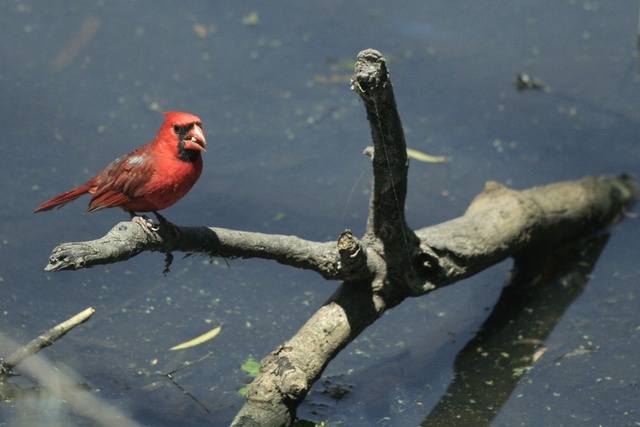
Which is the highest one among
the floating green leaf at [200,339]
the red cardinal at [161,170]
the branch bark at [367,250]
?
the red cardinal at [161,170]

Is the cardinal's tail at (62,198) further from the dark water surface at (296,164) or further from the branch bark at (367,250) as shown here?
the dark water surface at (296,164)

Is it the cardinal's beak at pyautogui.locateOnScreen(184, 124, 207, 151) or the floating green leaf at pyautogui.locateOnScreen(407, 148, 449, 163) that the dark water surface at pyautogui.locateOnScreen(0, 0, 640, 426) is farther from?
the cardinal's beak at pyautogui.locateOnScreen(184, 124, 207, 151)

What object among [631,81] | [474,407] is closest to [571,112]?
[631,81]

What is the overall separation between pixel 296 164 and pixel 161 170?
210 cm

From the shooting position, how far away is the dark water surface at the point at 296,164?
4152mm

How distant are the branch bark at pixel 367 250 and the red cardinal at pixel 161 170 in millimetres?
196

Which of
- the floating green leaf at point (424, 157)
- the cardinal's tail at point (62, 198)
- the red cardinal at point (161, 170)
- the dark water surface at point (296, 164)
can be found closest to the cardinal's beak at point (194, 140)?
the red cardinal at point (161, 170)

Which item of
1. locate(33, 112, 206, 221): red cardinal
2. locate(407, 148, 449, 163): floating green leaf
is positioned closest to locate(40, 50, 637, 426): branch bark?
locate(33, 112, 206, 221): red cardinal

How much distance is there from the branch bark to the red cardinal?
20cm

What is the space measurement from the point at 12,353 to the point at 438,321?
2.02 metres

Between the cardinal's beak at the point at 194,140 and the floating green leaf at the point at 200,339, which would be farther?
the floating green leaf at the point at 200,339

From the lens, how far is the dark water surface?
4.15m

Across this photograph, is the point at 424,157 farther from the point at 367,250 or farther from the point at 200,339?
the point at 200,339

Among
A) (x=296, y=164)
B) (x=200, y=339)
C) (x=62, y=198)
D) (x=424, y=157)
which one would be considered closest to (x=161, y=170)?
(x=62, y=198)
